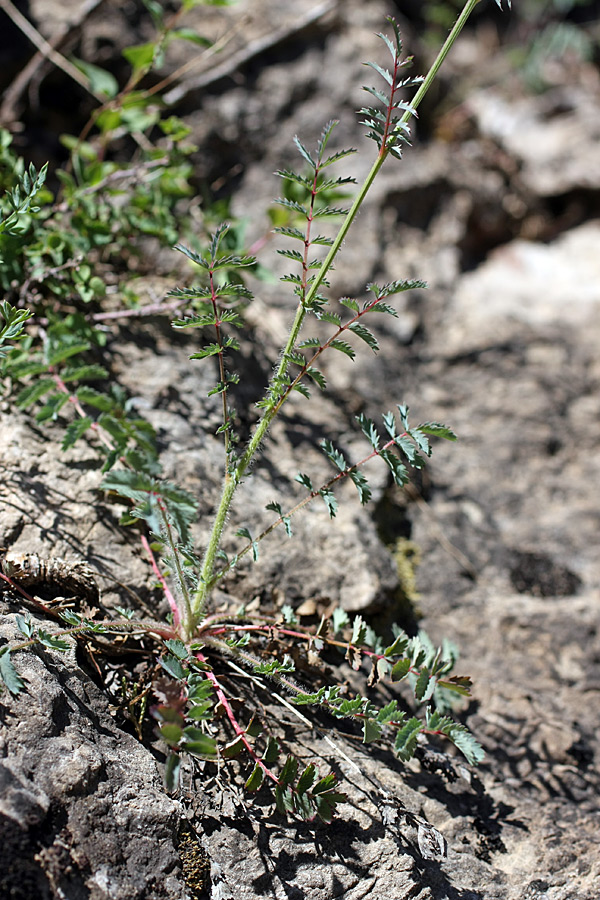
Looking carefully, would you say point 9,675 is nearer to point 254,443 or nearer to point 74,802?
point 74,802

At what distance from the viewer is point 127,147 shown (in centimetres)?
339

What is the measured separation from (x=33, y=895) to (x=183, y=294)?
131 cm

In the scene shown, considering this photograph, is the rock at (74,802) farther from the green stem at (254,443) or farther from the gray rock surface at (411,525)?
the green stem at (254,443)

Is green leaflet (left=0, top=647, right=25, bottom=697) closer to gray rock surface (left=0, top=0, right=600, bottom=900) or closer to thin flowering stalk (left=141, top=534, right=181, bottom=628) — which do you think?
gray rock surface (left=0, top=0, right=600, bottom=900)

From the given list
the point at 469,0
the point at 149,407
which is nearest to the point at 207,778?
the point at 149,407

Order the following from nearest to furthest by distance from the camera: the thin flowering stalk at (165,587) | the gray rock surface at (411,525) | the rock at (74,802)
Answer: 1. the rock at (74,802)
2. the gray rock surface at (411,525)
3. the thin flowering stalk at (165,587)

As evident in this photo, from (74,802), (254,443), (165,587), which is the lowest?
(74,802)

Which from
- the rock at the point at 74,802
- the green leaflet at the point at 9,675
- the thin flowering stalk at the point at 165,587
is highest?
the thin flowering stalk at the point at 165,587

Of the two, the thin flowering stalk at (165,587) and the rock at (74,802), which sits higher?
the thin flowering stalk at (165,587)

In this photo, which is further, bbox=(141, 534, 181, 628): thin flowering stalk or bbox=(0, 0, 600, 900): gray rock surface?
bbox=(141, 534, 181, 628): thin flowering stalk

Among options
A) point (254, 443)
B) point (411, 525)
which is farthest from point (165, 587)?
point (411, 525)

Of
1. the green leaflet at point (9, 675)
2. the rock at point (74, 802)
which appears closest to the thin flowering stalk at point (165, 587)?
the rock at point (74, 802)

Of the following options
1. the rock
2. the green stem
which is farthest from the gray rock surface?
the green stem

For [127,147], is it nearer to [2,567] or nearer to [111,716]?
[2,567]
